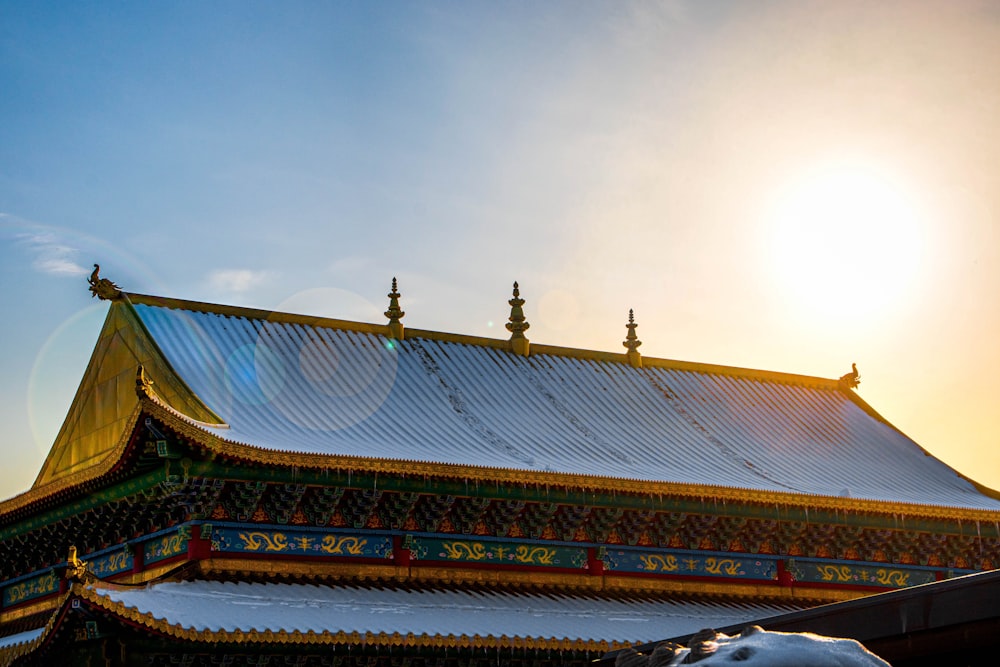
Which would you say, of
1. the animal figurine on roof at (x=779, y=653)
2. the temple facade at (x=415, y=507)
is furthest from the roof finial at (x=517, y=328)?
the animal figurine on roof at (x=779, y=653)

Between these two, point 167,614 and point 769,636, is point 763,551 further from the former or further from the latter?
point 769,636

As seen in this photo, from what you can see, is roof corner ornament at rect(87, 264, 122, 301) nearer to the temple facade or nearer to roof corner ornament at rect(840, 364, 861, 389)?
the temple facade

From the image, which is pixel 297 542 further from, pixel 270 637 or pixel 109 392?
pixel 109 392

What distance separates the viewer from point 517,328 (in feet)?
91.8

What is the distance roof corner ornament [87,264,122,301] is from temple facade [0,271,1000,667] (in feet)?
0.13

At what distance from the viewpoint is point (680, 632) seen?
19.5 m

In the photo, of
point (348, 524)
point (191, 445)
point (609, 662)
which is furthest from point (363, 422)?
point (609, 662)

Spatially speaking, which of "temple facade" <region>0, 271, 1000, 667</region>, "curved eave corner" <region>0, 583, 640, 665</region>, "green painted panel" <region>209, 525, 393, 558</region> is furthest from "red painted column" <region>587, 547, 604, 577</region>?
"green painted panel" <region>209, 525, 393, 558</region>

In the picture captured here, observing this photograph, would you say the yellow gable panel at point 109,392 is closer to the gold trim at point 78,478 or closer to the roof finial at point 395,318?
the gold trim at point 78,478

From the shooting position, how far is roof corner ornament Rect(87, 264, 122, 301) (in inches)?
907

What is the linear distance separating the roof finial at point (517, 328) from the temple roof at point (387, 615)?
7.89 m

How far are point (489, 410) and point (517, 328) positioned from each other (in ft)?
12.7

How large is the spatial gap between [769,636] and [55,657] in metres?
13.6

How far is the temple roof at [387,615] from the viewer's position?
16.4m
